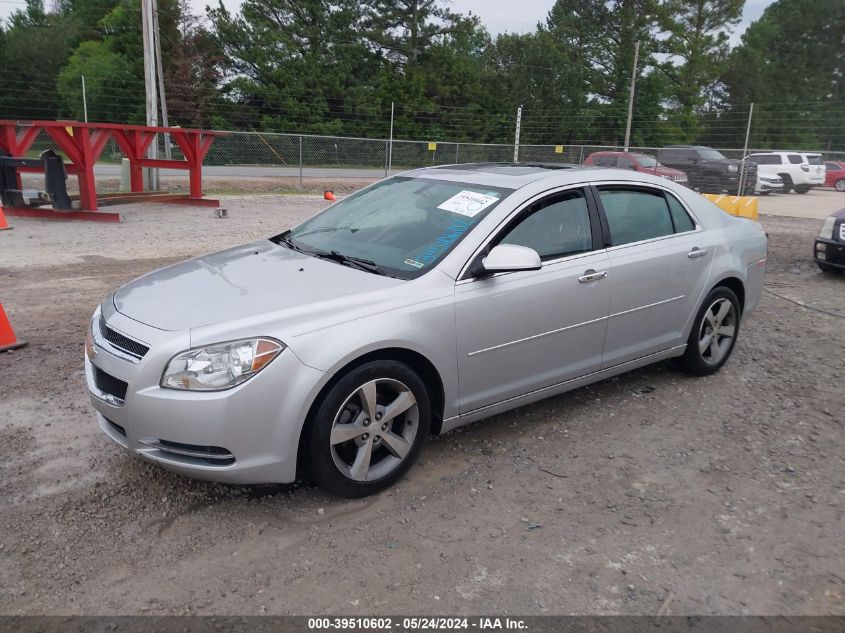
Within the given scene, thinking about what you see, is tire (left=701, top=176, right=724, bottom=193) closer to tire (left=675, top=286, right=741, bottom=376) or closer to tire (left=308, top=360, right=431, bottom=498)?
tire (left=675, top=286, right=741, bottom=376)

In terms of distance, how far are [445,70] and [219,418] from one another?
46.8m

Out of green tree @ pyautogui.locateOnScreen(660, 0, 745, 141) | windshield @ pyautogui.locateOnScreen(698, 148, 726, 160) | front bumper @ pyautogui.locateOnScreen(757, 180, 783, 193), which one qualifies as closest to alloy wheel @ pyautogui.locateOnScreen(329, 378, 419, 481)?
windshield @ pyautogui.locateOnScreen(698, 148, 726, 160)

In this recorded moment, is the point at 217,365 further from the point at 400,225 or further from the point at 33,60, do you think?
the point at 33,60

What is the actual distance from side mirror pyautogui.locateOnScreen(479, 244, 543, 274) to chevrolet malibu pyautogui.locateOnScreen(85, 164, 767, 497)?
1cm

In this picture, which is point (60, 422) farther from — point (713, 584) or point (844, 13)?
point (844, 13)

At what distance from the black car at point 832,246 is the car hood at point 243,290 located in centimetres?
736

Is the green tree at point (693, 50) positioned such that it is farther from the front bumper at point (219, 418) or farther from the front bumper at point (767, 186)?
the front bumper at point (219, 418)

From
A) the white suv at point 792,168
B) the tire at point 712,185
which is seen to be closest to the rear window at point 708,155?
the tire at point 712,185

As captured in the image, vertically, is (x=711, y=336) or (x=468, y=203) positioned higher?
(x=468, y=203)

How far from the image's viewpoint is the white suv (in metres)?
26.3

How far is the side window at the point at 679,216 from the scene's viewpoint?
4.75 meters

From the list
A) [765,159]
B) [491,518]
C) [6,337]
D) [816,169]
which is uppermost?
[765,159]

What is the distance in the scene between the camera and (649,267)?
14.3 feet

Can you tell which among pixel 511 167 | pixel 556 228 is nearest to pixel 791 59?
pixel 511 167
